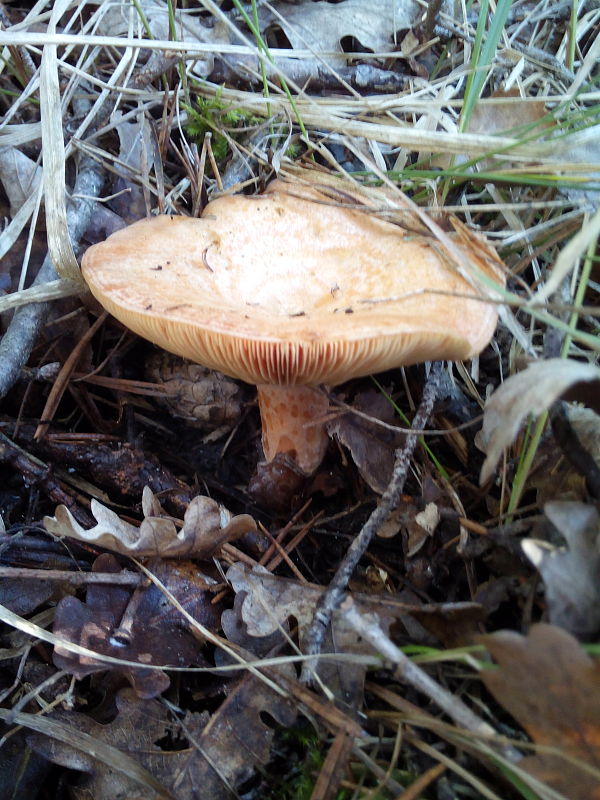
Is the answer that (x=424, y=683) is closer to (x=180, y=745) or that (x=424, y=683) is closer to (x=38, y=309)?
(x=180, y=745)

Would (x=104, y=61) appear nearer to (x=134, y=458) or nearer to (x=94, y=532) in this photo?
(x=134, y=458)

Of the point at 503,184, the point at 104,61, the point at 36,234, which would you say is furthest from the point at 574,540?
the point at 104,61

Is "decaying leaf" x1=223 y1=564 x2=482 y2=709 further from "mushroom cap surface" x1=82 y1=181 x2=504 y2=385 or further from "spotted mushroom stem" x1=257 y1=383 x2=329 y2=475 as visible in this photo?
"mushroom cap surface" x1=82 y1=181 x2=504 y2=385

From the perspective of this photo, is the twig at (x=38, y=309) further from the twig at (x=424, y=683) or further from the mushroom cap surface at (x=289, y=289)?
the twig at (x=424, y=683)

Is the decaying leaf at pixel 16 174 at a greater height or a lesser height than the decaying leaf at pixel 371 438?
greater

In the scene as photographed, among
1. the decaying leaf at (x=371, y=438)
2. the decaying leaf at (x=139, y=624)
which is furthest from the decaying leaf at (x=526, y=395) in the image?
the decaying leaf at (x=139, y=624)
